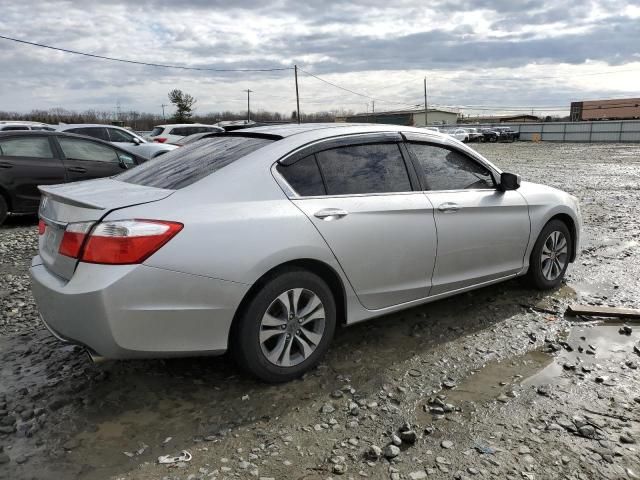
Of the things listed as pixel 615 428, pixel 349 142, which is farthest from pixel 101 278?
pixel 615 428

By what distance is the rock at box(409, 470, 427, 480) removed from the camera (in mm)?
2547

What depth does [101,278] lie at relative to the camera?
280cm

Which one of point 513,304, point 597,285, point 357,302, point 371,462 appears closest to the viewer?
point 371,462

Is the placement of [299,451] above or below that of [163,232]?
below

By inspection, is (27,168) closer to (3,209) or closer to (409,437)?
(3,209)

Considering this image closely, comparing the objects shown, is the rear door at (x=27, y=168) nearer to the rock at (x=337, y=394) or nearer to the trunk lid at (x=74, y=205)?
the trunk lid at (x=74, y=205)

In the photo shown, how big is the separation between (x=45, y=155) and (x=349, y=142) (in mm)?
6818

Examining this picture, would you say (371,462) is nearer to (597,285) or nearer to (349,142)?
(349,142)

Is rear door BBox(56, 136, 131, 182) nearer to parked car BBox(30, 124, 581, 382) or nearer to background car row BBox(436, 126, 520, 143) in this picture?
parked car BBox(30, 124, 581, 382)

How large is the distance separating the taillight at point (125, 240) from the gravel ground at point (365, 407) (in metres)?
0.93

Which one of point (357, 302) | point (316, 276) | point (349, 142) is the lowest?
point (357, 302)

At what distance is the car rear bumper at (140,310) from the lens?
2.79m

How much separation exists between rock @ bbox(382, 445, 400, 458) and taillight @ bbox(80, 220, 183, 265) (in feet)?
5.14

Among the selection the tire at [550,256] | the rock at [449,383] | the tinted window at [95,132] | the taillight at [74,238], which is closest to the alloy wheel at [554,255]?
the tire at [550,256]
